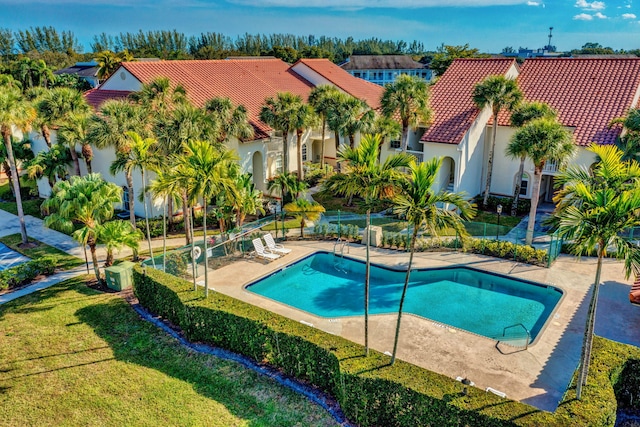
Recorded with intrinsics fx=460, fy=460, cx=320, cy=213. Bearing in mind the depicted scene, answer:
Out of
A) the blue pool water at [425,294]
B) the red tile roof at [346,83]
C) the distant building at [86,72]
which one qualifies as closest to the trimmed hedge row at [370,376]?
the blue pool water at [425,294]

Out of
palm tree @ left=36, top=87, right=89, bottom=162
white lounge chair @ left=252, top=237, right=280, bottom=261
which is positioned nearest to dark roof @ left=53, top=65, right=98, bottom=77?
palm tree @ left=36, top=87, right=89, bottom=162

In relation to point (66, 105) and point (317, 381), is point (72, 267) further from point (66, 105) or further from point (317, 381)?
point (317, 381)

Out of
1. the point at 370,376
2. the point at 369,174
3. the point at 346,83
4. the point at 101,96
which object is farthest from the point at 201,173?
the point at 346,83

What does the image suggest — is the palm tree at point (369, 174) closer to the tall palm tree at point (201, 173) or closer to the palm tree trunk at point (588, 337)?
the tall palm tree at point (201, 173)

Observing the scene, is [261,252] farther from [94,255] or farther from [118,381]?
[118,381]

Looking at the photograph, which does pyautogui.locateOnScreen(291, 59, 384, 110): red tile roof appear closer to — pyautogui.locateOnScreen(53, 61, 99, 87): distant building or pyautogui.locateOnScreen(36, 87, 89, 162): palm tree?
pyautogui.locateOnScreen(36, 87, 89, 162): palm tree

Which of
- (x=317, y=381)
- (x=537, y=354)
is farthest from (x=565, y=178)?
(x=317, y=381)
